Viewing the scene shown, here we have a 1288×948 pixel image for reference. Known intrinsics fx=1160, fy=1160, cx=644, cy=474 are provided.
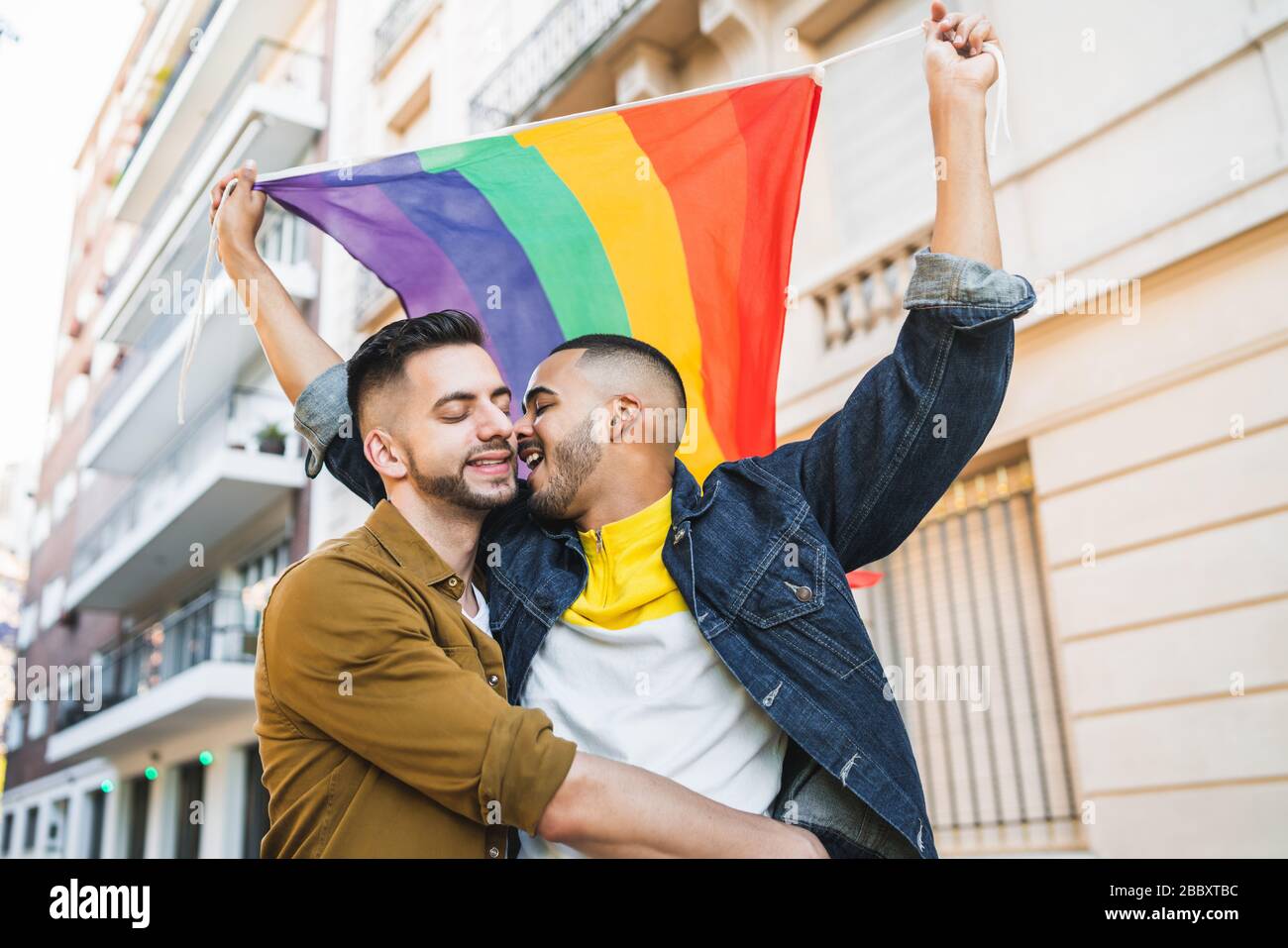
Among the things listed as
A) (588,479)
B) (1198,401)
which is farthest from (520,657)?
(1198,401)

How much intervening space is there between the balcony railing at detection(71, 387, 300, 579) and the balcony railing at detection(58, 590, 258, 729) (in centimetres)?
170

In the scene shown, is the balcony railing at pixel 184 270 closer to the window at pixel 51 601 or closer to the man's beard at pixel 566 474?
the window at pixel 51 601

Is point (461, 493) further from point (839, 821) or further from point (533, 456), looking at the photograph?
point (839, 821)

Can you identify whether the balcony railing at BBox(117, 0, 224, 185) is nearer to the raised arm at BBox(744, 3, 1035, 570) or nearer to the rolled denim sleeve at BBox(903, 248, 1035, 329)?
the raised arm at BBox(744, 3, 1035, 570)

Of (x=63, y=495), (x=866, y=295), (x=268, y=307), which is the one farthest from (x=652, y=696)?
(x=63, y=495)

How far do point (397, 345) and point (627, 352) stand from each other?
0.58 metres

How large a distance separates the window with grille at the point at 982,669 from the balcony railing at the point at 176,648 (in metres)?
10.1

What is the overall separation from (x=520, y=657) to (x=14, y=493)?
3256cm

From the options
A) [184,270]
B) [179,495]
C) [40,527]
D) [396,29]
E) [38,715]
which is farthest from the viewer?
[40,527]

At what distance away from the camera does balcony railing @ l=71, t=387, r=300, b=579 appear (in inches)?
606

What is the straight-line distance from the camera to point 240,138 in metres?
16.6

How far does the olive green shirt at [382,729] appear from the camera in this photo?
186 centimetres

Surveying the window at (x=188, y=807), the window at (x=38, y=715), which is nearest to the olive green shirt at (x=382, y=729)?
the window at (x=188, y=807)

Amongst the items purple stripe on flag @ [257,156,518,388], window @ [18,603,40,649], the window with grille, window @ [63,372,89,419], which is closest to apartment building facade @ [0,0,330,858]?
window @ [63,372,89,419]
